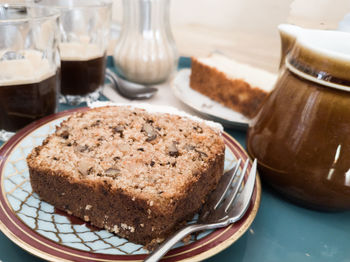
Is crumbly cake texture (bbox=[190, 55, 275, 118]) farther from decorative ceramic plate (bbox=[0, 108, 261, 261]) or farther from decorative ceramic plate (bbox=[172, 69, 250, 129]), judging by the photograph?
decorative ceramic plate (bbox=[0, 108, 261, 261])

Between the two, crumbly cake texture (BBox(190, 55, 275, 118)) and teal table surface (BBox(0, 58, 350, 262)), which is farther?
crumbly cake texture (BBox(190, 55, 275, 118))

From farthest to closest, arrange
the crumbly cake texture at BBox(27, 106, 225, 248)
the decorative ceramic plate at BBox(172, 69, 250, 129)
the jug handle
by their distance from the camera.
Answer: the decorative ceramic plate at BBox(172, 69, 250, 129) < the jug handle < the crumbly cake texture at BBox(27, 106, 225, 248)

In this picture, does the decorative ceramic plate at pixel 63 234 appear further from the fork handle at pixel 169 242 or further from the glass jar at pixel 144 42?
the glass jar at pixel 144 42

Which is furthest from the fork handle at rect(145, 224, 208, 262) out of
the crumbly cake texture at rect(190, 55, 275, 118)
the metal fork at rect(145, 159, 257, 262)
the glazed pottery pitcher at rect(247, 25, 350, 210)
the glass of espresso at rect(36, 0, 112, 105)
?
the glass of espresso at rect(36, 0, 112, 105)

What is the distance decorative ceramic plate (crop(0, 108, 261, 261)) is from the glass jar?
3.03ft

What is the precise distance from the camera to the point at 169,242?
64 centimetres

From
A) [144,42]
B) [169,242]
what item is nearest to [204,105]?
[144,42]

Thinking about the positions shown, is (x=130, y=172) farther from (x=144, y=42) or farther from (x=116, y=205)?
(x=144, y=42)

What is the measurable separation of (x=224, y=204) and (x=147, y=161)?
0.24 metres

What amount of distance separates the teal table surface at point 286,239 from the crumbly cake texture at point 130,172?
15 centimetres

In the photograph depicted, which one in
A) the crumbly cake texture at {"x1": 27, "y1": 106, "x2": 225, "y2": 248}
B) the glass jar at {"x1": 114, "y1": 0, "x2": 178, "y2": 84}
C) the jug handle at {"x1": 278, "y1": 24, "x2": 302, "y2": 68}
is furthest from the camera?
the glass jar at {"x1": 114, "y1": 0, "x2": 178, "y2": 84}

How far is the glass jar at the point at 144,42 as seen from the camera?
62.7 inches

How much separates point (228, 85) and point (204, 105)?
0.51 ft

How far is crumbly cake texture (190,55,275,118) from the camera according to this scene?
55.1 inches
